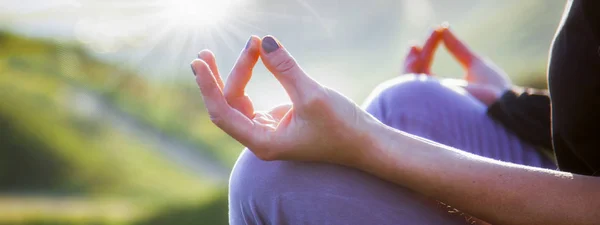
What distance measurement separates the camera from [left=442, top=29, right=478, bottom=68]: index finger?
140cm

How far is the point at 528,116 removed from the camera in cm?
90

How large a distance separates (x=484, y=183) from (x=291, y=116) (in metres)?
0.22

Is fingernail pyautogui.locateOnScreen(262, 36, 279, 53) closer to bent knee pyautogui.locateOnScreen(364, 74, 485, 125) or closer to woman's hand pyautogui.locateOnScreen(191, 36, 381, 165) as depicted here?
woman's hand pyautogui.locateOnScreen(191, 36, 381, 165)

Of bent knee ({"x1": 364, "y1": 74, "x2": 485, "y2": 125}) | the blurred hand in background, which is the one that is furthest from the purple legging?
the blurred hand in background

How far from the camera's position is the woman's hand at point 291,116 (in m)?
0.50

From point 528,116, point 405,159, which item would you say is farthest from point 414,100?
point 405,159

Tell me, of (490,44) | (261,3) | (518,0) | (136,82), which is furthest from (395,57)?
(136,82)

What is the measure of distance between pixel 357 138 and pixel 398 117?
12.4 inches

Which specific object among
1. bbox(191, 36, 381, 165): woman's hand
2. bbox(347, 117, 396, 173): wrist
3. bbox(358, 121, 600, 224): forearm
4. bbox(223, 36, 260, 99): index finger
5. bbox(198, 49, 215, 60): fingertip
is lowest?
bbox(358, 121, 600, 224): forearm

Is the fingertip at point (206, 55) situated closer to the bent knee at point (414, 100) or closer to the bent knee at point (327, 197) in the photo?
the bent knee at point (327, 197)

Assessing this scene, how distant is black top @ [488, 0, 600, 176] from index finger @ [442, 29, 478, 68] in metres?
0.80

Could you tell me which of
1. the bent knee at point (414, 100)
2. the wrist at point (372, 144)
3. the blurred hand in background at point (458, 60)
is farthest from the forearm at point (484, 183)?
the blurred hand in background at point (458, 60)

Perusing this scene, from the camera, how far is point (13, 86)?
1.91 m

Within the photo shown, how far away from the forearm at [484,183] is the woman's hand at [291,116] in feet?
0.10
